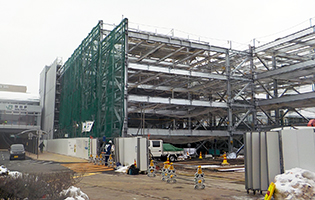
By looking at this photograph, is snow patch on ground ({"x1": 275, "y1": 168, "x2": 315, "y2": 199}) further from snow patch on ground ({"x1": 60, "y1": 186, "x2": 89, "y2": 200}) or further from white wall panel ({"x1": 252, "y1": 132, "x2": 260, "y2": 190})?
snow patch on ground ({"x1": 60, "y1": 186, "x2": 89, "y2": 200})

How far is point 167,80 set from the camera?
3591 cm

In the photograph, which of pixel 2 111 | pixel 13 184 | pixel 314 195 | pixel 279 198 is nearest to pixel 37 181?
pixel 13 184

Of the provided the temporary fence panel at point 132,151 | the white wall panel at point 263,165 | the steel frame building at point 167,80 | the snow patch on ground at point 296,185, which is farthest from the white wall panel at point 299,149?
the steel frame building at point 167,80

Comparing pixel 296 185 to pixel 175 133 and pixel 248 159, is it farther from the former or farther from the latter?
pixel 175 133

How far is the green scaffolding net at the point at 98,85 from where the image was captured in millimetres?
28719

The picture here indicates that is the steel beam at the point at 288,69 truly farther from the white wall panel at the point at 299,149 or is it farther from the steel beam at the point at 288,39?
the white wall panel at the point at 299,149

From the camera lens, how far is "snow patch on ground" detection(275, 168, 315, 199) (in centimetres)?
765

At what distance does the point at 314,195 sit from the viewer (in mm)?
7684

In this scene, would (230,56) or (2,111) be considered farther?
(2,111)

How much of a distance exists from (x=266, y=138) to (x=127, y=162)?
38.1 feet

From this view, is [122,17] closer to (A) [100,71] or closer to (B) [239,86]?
(A) [100,71]

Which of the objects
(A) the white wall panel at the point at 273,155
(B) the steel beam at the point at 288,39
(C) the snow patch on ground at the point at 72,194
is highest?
(B) the steel beam at the point at 288,39

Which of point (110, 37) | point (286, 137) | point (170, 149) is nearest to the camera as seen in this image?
point (286, 137)

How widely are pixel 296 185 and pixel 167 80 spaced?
2863 cm
